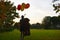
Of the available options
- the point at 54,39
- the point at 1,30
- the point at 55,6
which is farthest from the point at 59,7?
the point at 1,30

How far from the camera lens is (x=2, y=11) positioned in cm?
2342

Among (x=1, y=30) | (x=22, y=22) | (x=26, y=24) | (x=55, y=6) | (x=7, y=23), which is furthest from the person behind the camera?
(x=1, y=30)

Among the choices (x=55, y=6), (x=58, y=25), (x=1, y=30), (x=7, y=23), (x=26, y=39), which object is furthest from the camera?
(x=58, y=25)

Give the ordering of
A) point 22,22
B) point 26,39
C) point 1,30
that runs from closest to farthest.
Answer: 1. point 22,22
2. point 26,39
3. point 1,30

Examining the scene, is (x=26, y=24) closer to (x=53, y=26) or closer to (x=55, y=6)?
(x=55, y=6)

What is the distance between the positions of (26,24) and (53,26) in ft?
134

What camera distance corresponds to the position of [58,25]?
5600 centimetres

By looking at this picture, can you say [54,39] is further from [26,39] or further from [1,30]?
[1,30]

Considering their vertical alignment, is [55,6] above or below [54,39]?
above

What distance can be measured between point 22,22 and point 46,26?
41601mm

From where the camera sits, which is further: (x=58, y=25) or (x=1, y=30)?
(x=58, y=25)

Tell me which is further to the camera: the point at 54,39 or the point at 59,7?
the point at 54,39

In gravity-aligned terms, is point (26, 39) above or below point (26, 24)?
below

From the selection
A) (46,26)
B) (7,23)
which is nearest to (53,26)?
(46,26)
